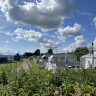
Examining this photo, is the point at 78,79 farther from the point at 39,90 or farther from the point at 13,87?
the point at 13,87

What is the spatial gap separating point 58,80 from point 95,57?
16.4 meters

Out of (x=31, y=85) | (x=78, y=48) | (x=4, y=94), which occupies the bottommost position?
(x=4, y=94)

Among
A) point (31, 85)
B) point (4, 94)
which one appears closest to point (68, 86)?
point (31, 85)

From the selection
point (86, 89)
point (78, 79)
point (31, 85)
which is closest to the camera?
point (86, 89)

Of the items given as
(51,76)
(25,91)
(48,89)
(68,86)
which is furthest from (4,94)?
(68,86)

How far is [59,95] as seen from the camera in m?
2.21

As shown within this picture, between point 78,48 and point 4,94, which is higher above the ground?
point 78,48

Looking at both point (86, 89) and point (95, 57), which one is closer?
point (86, 89)

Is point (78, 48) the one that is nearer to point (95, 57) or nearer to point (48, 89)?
point (95, 57)

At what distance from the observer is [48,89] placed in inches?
98.2

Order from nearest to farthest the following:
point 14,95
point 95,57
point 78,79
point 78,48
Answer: point 14,95
point 78,79
point 95,57
point 78,48

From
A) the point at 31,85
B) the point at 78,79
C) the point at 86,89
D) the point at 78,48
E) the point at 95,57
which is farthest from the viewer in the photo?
the point at 78,48

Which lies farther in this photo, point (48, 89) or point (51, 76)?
point (51, 76)

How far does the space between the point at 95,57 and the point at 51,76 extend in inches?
649
